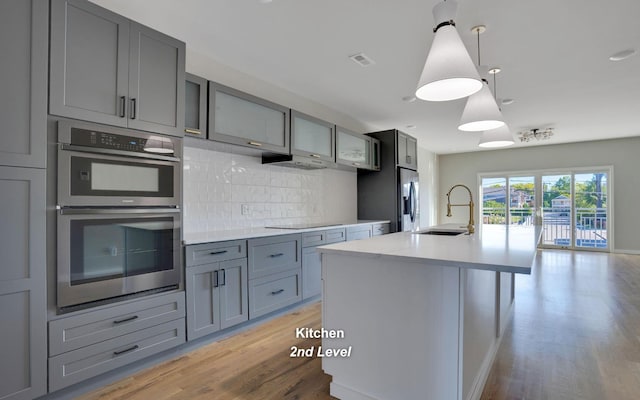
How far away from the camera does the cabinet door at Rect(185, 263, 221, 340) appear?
2.37 meters

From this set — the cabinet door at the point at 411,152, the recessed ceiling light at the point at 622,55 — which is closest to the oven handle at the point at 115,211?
the cabinet door at the point at 411,152

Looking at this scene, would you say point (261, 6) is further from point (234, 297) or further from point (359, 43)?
point (234, 297)

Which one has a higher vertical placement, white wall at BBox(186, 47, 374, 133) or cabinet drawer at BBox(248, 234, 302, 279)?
white wall at BBox(186, 47, 374, 133)

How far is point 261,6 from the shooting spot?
7.56 ft

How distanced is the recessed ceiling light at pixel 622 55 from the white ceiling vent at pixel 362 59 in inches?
90.4

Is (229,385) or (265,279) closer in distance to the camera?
(229,385)

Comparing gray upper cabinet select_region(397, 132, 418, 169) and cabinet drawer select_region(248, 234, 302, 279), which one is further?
gray upper cabinet select_region(397, 132, 418, 169)

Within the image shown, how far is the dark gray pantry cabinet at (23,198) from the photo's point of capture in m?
1.58

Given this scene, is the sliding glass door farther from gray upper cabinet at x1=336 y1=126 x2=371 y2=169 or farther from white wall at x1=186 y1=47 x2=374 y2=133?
white wall at x1=186 y1=47 x2=374 y2=133

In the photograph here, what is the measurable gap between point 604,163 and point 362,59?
7.14 meters

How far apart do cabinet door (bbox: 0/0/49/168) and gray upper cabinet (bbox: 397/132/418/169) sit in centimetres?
427

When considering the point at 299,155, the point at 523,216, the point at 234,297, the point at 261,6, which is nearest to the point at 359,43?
the point at 261,6

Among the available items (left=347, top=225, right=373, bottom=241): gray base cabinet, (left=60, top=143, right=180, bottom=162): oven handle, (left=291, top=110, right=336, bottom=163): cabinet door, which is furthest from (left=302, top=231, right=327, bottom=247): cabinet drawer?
(left=60, top=143, right=180, bottom=162): oven handle

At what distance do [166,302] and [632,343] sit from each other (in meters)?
3.55
